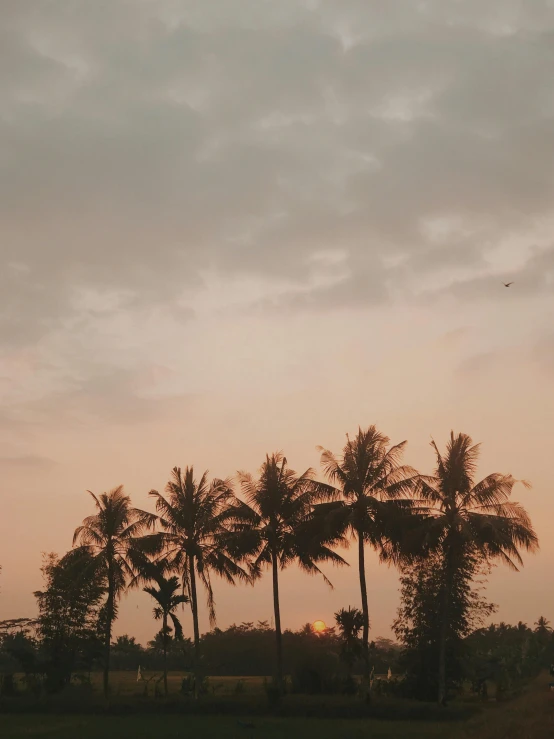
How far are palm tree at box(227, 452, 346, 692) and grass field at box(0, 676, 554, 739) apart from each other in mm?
10430

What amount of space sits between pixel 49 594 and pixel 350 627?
23.2 metres

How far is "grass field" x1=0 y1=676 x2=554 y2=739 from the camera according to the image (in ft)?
98.3

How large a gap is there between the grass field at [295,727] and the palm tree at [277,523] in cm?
1043

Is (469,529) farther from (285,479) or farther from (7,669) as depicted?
(7,669)

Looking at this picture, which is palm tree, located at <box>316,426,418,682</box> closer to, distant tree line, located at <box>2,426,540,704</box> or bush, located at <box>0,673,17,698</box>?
distant tree line, located at <box>2,426,540,704</box>

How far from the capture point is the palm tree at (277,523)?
158 feet

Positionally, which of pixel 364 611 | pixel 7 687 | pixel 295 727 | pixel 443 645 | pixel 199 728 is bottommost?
pixel 295 727

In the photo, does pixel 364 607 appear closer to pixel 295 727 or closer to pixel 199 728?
pixel 295 727

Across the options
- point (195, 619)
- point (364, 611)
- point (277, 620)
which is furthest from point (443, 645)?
point (195, 619)

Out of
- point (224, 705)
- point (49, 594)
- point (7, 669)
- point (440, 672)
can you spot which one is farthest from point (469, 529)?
point (7, 669)

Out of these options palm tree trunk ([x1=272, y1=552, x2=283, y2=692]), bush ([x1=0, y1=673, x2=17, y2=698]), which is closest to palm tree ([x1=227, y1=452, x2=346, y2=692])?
palm tree trunk ([x1=272, y1=552, x2=283, y2=692])

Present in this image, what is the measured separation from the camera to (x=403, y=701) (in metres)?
42.9

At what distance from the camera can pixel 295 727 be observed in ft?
117

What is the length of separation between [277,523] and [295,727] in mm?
14922
